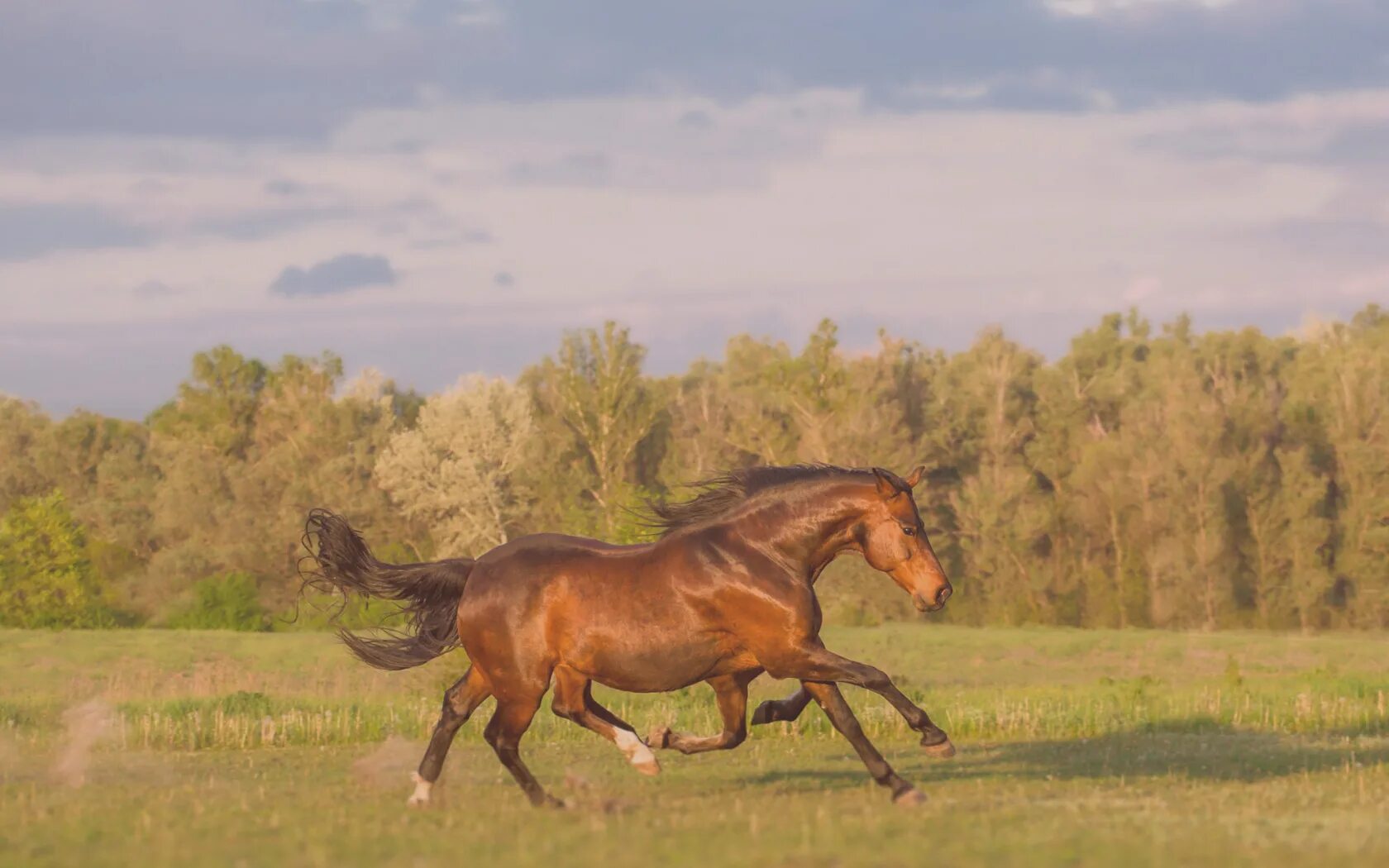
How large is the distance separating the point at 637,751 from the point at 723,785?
1.49m

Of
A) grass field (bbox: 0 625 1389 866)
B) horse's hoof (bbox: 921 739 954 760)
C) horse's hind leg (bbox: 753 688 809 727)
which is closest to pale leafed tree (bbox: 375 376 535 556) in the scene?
grass field (bbox: 0 625 1389 866)

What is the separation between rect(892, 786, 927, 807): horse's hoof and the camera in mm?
10430

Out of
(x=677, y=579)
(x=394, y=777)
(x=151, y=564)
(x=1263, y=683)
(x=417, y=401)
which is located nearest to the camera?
(x=677, y=579)

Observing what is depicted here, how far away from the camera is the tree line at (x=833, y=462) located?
53375 mm

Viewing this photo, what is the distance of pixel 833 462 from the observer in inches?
2213

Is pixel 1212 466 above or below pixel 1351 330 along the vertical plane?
below

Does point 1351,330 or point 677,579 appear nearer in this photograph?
point 677,579

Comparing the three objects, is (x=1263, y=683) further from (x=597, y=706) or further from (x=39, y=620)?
(x=39, y=620)

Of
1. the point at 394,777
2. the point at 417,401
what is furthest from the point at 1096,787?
the point at 417,401

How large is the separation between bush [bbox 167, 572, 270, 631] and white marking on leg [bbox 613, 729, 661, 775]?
4065 cm

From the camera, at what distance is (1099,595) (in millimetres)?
55281

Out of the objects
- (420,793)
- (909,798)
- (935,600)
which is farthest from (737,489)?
(420,793)

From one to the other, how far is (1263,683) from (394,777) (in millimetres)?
17889

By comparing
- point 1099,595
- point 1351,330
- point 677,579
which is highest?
point 1351,330
